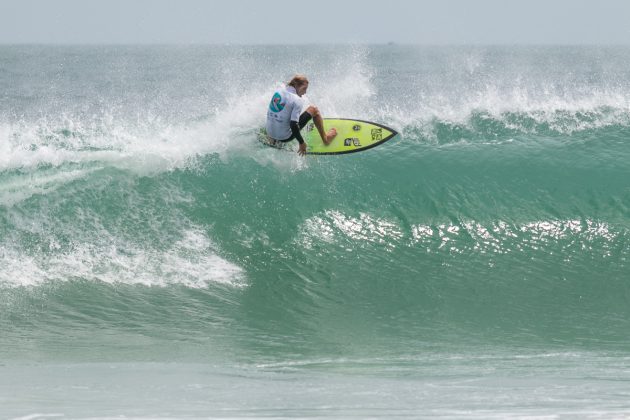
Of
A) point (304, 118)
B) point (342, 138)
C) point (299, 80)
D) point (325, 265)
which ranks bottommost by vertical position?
point (325, 265)

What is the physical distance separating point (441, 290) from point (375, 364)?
2.59 meters

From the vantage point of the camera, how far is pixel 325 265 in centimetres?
1032

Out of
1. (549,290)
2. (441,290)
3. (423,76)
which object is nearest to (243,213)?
(441,290)

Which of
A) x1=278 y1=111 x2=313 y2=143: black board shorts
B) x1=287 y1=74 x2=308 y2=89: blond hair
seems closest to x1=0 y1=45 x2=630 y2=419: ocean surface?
x1=278 y1=111 x2=313 y2=143: black board shorts

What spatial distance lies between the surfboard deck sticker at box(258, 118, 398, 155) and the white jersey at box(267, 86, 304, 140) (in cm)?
52

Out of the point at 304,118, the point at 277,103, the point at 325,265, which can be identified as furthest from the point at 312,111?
the point at 325,265

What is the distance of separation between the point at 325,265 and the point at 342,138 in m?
2.53

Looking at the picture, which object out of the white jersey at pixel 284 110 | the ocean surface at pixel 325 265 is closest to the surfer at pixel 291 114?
the white jersey at pixel 284 110

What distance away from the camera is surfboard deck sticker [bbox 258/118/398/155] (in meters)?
11.9

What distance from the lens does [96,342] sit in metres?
7.93

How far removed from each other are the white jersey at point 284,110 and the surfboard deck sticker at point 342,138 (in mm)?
524

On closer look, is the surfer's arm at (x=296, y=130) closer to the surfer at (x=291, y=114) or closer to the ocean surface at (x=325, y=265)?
the surfer at (x=291, y=114)

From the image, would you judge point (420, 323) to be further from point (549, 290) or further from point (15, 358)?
point (15, 358)

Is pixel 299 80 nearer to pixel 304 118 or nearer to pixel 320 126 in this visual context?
pixel 304 118
